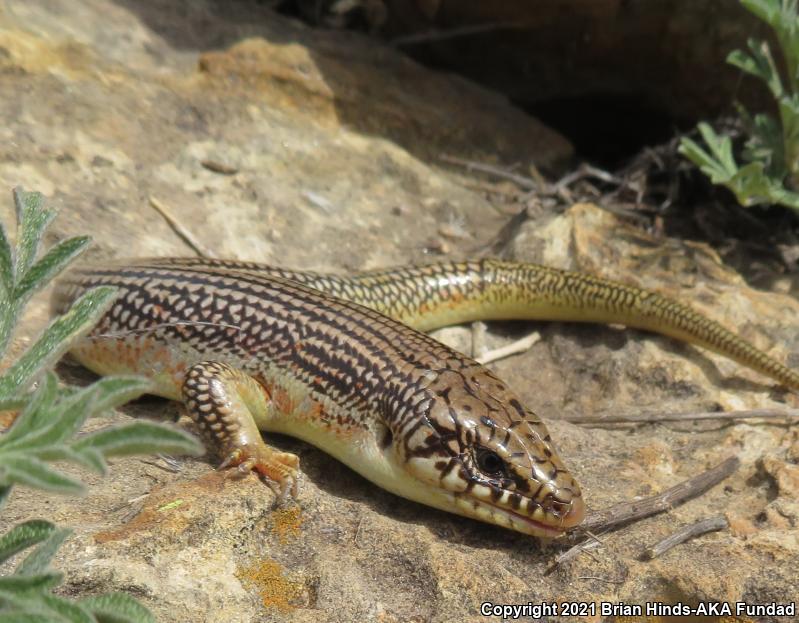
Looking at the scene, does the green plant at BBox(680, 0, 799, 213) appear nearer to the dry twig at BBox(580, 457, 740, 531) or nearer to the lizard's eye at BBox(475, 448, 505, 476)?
the dry twig at BBox(580, 457, 740, 531)

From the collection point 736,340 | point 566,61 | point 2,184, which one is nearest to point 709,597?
point 736,340

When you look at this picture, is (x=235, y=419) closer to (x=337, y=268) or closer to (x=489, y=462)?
(x=489, y=462)

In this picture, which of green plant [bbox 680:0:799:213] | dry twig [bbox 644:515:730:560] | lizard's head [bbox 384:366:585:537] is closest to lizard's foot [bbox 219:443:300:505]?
lizard's head [bbox 384:366:585:537]

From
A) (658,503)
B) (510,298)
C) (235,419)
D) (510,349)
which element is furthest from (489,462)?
(510,298)

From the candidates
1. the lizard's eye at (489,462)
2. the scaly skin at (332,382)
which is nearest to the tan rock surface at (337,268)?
the scaly skin at (332,382)

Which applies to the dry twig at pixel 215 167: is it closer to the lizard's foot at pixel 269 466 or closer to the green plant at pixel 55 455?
the lizard's foot at pixel 269 466

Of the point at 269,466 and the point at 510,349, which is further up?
the point at 269,466

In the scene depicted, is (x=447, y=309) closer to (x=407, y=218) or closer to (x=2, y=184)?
(x=407, y=218)
